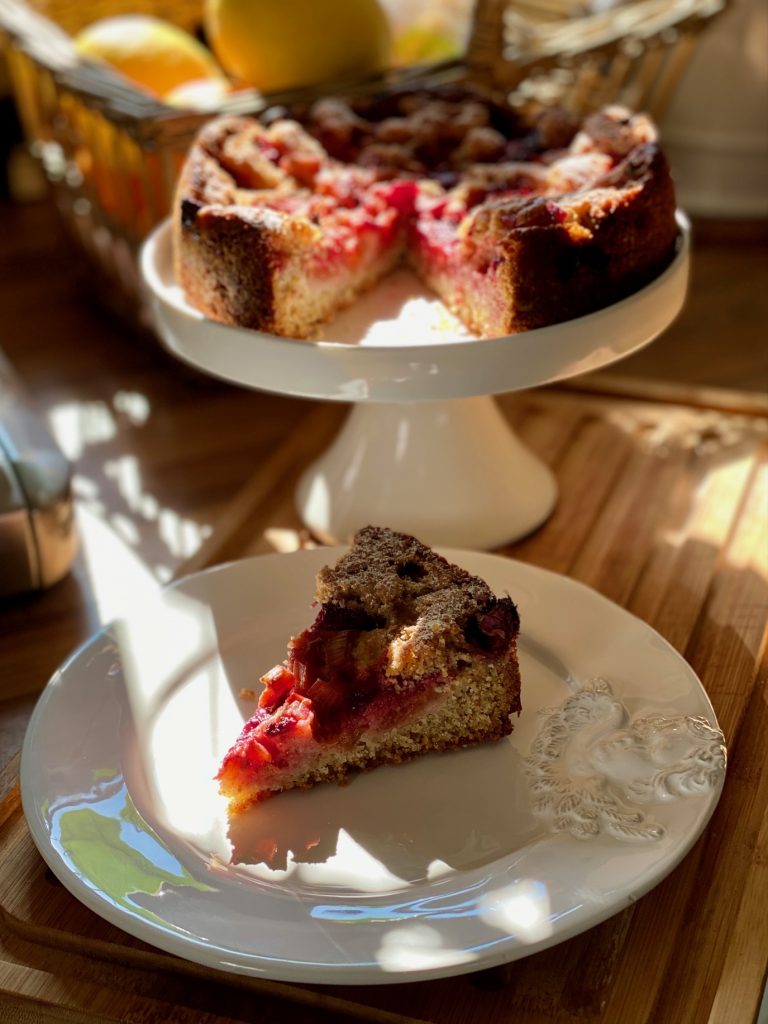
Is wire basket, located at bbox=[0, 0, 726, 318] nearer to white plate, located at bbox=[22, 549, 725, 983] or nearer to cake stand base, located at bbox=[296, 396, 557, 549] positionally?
cake stand base, located at bbox=[296, 396, 557, 549]

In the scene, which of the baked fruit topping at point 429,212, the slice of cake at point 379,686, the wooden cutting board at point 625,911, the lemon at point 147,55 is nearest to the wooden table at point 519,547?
the wooden cutting board at point 625,911

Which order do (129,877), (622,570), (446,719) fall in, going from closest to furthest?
(129,877)
(446,719)
(622,570)

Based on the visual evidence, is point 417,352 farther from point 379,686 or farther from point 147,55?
point 147,55

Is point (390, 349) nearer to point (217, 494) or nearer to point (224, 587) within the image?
point (224, 587)

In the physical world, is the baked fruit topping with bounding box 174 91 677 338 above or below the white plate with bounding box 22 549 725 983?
above

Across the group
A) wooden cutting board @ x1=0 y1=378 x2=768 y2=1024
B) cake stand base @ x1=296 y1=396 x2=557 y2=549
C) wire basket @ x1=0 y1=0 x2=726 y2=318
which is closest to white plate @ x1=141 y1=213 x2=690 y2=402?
cake stand base @ x1=296 y1=396 x2=557 y2=549

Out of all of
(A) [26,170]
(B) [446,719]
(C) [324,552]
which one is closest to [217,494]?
(C) [324,552]

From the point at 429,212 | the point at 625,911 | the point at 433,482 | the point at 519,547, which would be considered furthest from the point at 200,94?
the point at 625,911
